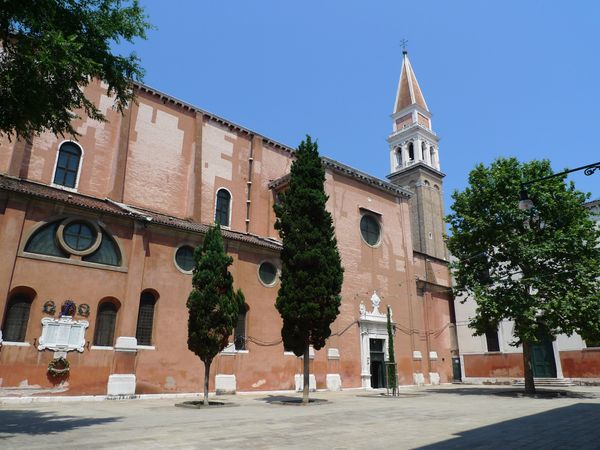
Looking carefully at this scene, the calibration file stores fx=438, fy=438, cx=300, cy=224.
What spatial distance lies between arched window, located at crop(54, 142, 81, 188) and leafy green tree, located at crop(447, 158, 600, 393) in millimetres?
18203

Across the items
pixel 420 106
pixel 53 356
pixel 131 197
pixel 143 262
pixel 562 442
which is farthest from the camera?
pixel 420 106

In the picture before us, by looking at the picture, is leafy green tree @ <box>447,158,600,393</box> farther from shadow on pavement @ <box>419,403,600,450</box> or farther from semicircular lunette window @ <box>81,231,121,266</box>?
semicircular lunette window @ <box>81,231,121,266</box>

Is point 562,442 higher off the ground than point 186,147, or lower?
lower

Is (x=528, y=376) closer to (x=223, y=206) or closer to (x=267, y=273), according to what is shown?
(x=267, y=273)

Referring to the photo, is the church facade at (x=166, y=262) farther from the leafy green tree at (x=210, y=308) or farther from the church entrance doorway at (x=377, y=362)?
the leafy green tree at (x=210, y=308)

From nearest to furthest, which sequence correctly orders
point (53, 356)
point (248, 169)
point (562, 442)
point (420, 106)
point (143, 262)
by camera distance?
point (562, 442)
point (53, 356)
point (143, 262)
point (248, 169)
point (420, 106)

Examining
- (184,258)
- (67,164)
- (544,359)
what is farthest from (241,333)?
(544,359)

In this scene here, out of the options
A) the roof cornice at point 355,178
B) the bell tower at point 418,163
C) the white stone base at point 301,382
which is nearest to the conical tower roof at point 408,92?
the bell tower at point 418,163

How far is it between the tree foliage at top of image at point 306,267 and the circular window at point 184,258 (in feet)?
17.3

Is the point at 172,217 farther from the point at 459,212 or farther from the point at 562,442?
the point at 562,442

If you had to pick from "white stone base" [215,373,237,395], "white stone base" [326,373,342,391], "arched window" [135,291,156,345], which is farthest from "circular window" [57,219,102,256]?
"white stone base" [326,373,342,391]

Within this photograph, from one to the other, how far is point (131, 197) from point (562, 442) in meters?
19.1

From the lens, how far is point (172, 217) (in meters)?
21.5

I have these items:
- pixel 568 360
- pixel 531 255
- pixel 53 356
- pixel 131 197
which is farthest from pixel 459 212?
pixel 53 356
